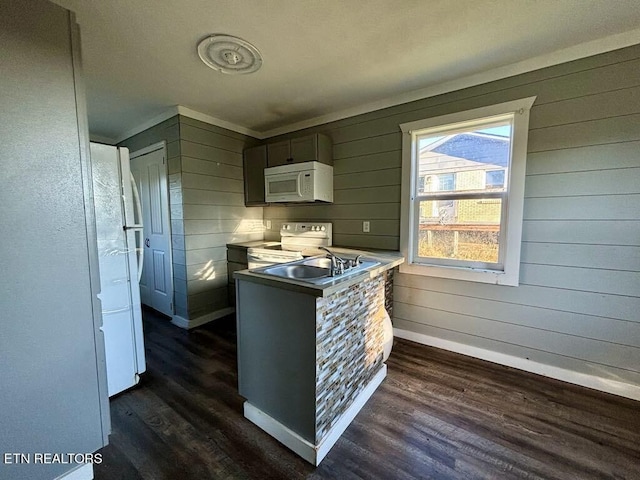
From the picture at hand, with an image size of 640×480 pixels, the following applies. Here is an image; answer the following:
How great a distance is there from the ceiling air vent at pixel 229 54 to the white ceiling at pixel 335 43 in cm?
5

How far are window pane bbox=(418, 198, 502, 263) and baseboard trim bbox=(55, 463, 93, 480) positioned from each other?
2.65 m

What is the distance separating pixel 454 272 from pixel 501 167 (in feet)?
3.09

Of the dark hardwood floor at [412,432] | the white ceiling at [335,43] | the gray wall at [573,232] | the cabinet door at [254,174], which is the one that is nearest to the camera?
the dark hardwood floor at [412,432]

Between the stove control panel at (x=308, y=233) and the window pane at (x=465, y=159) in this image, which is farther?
the stove control panel at (x=308, y=233)

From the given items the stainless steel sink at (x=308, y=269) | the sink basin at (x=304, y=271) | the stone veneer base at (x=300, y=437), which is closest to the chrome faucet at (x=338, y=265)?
the stainless steel sink at (x=308, y=269)

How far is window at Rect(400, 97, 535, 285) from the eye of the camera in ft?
6.86

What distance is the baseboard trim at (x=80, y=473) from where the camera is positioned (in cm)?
123

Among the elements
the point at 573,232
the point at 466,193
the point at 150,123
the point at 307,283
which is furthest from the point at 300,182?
the point at 573,232

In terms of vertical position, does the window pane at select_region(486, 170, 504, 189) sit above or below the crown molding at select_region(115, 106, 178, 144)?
below

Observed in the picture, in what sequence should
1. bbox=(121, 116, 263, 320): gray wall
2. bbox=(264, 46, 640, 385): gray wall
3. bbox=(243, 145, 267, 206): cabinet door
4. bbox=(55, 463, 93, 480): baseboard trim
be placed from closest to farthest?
bbox=(55, 463, 93, 480): baseboard trim
bbox=(264, 46, 640, 385): gray wall
bbox=(121, 116, 263, 320): gray wall
bbox=(243, 145, 267, 206): cabinet door

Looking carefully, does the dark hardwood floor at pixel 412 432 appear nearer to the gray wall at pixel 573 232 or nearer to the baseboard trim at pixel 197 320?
the gray wall at pixel 573 232

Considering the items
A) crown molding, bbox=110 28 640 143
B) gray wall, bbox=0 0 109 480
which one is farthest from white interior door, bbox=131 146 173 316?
gray wall, bbox=0 0 109 480

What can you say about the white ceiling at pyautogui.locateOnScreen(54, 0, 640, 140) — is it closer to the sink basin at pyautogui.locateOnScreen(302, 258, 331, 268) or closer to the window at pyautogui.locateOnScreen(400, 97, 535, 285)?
the window at pyautogui.locateOnScreen(400, 97, 535, 285)

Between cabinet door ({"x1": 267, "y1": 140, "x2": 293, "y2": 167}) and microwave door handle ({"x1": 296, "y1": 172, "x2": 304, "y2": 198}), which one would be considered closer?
microwave door handle ({"x1": 296, "y1": 172, "x2": 304, "y2": 198})
